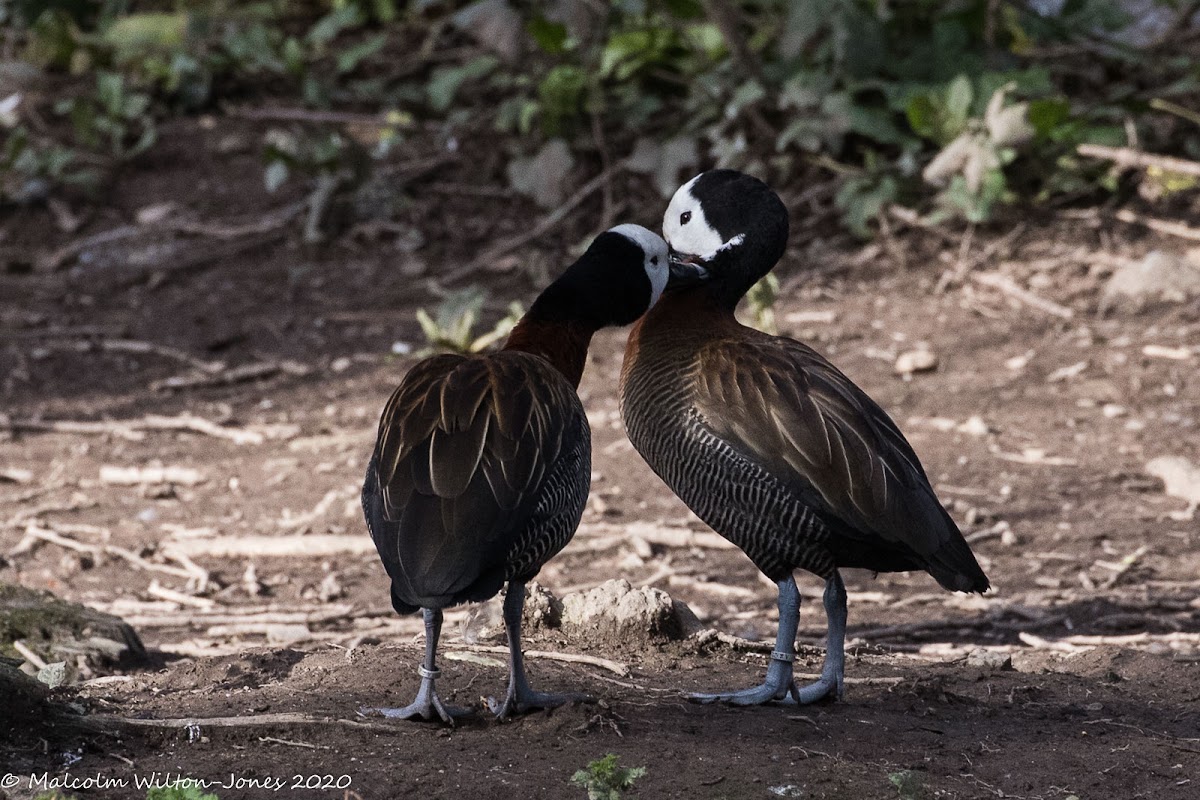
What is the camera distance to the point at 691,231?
5043mm

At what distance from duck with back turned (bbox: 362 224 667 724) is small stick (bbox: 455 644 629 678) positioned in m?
0.45

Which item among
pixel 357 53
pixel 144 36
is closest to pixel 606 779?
pixel 357 53

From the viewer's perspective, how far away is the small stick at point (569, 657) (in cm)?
429

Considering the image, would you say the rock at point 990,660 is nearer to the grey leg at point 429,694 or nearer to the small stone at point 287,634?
the grey leg at point 429,694

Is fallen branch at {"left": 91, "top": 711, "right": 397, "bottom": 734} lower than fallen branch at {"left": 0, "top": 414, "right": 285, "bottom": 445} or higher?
higher

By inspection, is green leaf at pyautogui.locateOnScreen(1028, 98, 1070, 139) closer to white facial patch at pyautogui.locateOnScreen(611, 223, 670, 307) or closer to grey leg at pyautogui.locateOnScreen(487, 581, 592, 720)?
white facial patch at pyautogui.locateOnScreen(611, 223, 670, 307)

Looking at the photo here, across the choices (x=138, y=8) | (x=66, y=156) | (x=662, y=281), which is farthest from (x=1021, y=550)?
(x=138, y=8)

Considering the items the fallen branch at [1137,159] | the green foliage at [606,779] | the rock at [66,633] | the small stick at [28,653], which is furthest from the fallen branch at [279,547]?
the fallen branch at [1137,159]

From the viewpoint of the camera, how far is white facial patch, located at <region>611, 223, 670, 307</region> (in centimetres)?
463

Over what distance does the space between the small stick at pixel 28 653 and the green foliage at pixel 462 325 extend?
342 centimetres

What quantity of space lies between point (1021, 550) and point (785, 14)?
14.9 feet

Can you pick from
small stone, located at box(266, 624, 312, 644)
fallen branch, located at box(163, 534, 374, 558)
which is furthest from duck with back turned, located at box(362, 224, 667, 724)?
fallen branch, located at box(163, 534, 374, 558)

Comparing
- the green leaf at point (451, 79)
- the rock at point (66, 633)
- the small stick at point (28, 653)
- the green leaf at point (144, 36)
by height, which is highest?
the green leaf at point (451, 79)

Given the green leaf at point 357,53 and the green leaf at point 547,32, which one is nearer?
the green leaf at point 547,32
